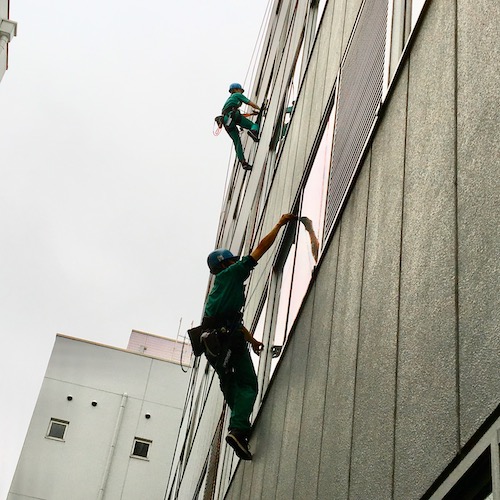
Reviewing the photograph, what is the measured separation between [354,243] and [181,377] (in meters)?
22.5

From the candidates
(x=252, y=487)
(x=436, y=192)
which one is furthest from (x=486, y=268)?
(x=252, y=487)

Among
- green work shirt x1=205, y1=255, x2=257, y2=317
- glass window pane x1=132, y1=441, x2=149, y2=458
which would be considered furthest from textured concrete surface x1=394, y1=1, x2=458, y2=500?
glass window pane x1=132, y1=441, x2=149, y2=458

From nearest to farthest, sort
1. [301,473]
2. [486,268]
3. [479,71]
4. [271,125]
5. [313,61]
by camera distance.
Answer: [486,268], [479,71], [301,473], [313,61], [271,125]

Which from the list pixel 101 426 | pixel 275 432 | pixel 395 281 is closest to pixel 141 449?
pixel 101 426

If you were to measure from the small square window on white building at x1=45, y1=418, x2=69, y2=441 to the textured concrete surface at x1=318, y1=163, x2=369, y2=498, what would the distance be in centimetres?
2227

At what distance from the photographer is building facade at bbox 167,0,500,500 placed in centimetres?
263

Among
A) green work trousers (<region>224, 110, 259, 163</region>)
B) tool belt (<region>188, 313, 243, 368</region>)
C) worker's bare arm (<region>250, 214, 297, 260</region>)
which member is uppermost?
green work trousers (<region>224, 110, 259, 163</region>)

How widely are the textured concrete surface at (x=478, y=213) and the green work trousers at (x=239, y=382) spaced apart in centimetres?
423

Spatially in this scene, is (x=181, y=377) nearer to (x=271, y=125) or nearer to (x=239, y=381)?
(x=271, y=125)

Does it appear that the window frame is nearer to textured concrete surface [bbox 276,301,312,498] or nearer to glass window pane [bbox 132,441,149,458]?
glass window pane [bbox 132,441,149,458]

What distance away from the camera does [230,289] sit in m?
7.12

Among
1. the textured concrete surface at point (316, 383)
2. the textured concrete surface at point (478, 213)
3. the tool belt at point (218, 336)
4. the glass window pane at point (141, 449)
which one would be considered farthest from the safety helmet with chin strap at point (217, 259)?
the glass window pane at point (141, 449)

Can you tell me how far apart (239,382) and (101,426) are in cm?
1955

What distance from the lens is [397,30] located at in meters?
4.64
